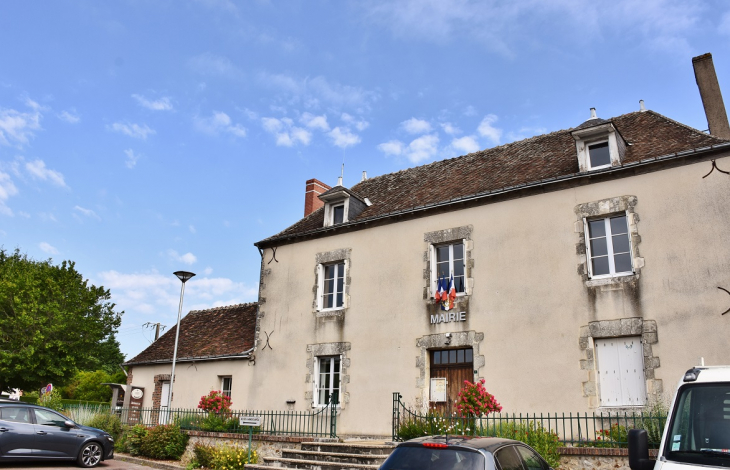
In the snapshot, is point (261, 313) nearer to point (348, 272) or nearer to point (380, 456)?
point (348, 272)

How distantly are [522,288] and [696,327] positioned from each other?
3.23 meters

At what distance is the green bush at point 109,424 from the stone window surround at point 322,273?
5.81 metres

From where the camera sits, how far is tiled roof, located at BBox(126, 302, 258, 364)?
55.4ft

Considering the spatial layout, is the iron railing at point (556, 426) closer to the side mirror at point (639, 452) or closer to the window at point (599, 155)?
the side mirror at point (639, 452)

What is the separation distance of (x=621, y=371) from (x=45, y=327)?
776 inches

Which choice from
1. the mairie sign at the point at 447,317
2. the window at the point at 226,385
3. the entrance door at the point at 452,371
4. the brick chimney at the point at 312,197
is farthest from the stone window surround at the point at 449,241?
the window at the point at 226,385

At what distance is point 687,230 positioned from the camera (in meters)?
10.7

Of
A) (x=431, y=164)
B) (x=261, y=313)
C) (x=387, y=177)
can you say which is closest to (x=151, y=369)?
(x=261, y=313)

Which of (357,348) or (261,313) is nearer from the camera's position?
(357,348)

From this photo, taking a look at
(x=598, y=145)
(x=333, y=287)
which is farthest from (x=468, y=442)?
(x=333, y=287)

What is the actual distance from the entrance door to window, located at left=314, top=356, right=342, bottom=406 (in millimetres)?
2656

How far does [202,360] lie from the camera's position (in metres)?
16.7

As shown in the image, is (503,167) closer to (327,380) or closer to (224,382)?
(327,380)

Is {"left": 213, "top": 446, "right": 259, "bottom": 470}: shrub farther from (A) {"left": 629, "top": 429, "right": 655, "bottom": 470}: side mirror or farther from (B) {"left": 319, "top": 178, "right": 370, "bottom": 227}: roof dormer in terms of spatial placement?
(A) {"left": 629, "top": 429, "right": 655, "bottom": 470}: side mirror
